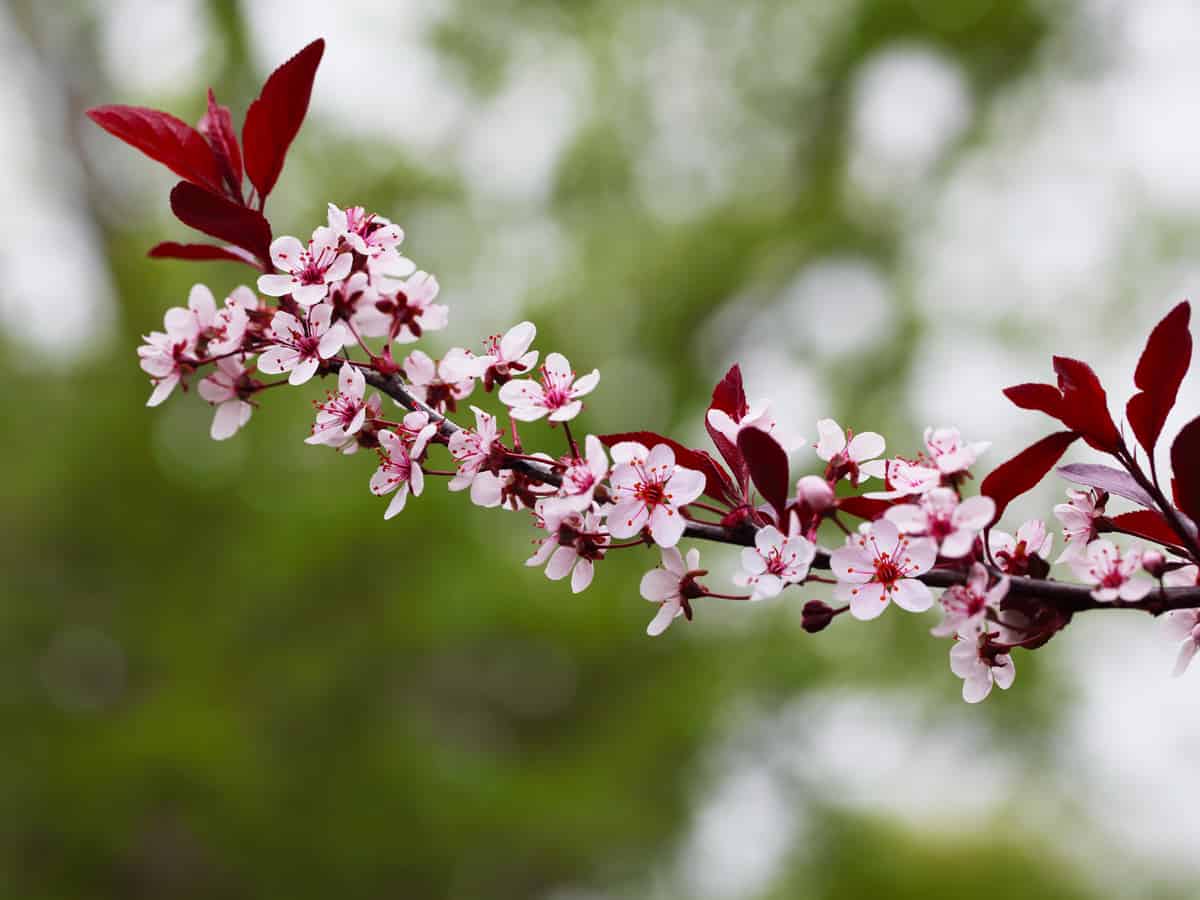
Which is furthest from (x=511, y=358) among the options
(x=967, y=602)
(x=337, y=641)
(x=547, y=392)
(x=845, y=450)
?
(x=337, y=641)

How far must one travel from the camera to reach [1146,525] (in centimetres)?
80

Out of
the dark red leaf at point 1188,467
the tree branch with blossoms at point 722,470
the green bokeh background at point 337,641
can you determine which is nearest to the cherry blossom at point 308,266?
the tree branch with blossoms at point 722,470

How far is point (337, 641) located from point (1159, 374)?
3041mm

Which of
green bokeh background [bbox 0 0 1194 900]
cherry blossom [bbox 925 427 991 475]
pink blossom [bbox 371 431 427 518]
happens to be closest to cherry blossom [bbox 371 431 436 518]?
pink blossom [bbox 371 431 427 518]

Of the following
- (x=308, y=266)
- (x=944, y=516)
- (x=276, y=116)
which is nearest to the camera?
(x=944, y=516)

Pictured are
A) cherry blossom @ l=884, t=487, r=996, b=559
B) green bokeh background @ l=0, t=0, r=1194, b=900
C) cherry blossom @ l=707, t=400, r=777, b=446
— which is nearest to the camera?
cherry blossom @ l=884, t=487, r=996, b=559

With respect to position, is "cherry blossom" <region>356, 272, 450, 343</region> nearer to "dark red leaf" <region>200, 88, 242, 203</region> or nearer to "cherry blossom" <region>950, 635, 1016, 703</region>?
"dark red leaf" <region>200, 88, 242, 203</region>

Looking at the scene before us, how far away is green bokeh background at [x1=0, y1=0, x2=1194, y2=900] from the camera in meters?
3.28

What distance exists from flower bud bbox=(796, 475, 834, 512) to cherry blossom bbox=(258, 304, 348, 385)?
0.32 m

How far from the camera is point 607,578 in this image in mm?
3783

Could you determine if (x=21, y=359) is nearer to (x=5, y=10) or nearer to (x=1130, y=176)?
(x=5, y=10)

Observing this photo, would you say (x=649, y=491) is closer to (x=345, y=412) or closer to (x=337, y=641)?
(x=345, y=412)

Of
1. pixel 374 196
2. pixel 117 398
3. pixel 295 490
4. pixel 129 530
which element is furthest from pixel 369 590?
pixel 374 196

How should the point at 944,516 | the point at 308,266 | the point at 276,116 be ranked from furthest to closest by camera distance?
the point at 276,116 < the point at 308,266 < the point at 944,516
